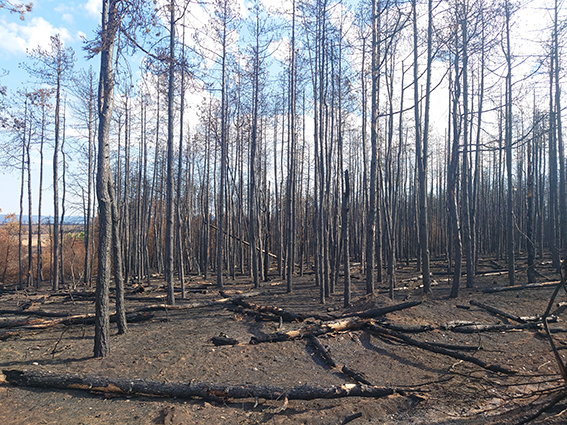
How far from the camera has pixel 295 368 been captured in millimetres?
5625

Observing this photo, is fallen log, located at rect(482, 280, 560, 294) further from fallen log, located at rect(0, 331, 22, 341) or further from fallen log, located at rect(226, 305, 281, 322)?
fallen log, located at rect(0, 331, 22, 341)

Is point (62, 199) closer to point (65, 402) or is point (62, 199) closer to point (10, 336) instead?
point (10, 336)

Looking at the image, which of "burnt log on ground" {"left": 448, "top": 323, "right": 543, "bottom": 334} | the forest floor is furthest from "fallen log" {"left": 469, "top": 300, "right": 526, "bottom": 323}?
"burnt log on ground" {"left": 448, "top": 323, "right": 543, "bottom": 334}

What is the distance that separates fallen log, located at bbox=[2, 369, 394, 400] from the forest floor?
83 millimetres

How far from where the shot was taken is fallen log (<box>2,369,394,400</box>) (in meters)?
4.52

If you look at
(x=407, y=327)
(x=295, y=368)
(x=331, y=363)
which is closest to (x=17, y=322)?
(x=295, y=368)

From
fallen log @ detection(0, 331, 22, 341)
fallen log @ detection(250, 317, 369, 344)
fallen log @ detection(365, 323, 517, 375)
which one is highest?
fallen log @ detection(250, 317, 369, 344)

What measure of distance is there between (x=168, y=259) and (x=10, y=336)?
3660 millimetres

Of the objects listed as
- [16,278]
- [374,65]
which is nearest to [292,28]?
[374,65]

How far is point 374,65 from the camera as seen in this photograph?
31.1 ft

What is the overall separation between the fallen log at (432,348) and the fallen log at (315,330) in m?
0.29

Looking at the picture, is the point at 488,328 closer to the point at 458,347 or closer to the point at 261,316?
the point at 458,347

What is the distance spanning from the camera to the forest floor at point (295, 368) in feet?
13.7

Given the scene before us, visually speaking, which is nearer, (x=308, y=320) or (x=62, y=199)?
(x=308, y=320)
